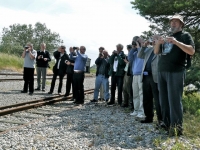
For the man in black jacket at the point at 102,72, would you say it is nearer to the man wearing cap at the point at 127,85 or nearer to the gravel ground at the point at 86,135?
the man wearing cap at the point at 127,85

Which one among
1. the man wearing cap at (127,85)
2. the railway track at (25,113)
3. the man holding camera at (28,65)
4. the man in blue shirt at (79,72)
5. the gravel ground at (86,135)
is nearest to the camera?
the gravel ground at (86,135)

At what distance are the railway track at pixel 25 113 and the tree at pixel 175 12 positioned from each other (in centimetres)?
407

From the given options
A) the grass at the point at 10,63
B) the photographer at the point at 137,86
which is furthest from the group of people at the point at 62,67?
the grass at the point at 10,63

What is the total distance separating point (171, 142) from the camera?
4.98 metres

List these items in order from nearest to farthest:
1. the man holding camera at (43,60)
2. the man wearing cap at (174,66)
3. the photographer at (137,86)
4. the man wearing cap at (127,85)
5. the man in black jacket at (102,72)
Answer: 1. the man wearing cap at (174,66)
2. the photographer at (137,86)
3. the man wearing cap at (127,85)
4. the man in black jacket at (102,72)
5. the man holding camera at (43,60)

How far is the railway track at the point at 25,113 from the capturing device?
6358 mm

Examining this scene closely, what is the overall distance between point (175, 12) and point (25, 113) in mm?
6341

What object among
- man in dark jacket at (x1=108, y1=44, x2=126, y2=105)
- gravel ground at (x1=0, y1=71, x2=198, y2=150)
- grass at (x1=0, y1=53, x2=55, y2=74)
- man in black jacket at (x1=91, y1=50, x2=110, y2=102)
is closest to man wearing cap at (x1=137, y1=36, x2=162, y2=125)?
gravel ground at (x1=0, y1=71, x2=198, y2=150)

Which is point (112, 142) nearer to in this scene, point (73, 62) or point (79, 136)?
point (79, 136)

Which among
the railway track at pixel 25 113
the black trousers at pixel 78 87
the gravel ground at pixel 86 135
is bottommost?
the gravel ground at pixel 86 135

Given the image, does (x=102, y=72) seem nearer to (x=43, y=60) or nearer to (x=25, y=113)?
(x=43, y=60)

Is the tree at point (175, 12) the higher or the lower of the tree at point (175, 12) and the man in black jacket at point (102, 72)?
the higher

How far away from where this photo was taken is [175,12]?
10750 millimetres

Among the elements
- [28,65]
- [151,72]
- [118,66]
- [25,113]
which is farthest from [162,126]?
[28,65]
